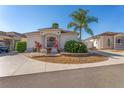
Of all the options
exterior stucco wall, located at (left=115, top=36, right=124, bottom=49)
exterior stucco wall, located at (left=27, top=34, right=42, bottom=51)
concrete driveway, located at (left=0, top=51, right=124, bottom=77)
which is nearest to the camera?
concrete driveway, located at (left=0, top=51, right=124, bottom=77)

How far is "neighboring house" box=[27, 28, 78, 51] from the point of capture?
60.2 feet

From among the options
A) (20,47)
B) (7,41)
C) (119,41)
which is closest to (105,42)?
(119,41)

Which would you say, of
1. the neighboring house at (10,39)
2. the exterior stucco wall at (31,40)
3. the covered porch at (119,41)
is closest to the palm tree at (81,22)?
the exterior stucco wall at (31,40)

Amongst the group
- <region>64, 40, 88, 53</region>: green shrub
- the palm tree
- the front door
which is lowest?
<region>64, 40, 88, 53</region>: green shrub

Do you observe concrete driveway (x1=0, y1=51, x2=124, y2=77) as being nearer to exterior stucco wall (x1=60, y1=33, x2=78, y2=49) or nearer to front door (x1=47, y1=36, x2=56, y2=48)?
front door (x1=47, y1=36, x2=56, y2=48)

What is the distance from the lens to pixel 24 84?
18.8ft

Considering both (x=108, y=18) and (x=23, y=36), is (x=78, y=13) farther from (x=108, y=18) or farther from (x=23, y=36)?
(x=23, y=36)

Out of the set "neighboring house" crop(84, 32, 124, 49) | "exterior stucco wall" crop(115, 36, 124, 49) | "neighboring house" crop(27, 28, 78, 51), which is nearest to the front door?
"neighboring house" crop(27, 28, 78, 51)

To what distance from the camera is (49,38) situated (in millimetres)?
18672

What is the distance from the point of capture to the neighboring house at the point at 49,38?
18.4m

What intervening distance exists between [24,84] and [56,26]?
476 inches

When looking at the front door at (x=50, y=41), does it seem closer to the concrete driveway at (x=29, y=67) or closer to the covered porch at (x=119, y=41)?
the concrete driveway at (x=29, y=67)

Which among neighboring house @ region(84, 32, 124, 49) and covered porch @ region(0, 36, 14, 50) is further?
neighboring house @ region(84, 32, 124, 49)

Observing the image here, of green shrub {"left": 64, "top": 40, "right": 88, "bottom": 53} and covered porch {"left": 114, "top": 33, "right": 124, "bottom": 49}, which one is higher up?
covered porch {"left": 114, "top": 33, "right": 124, "bottom": 49}
